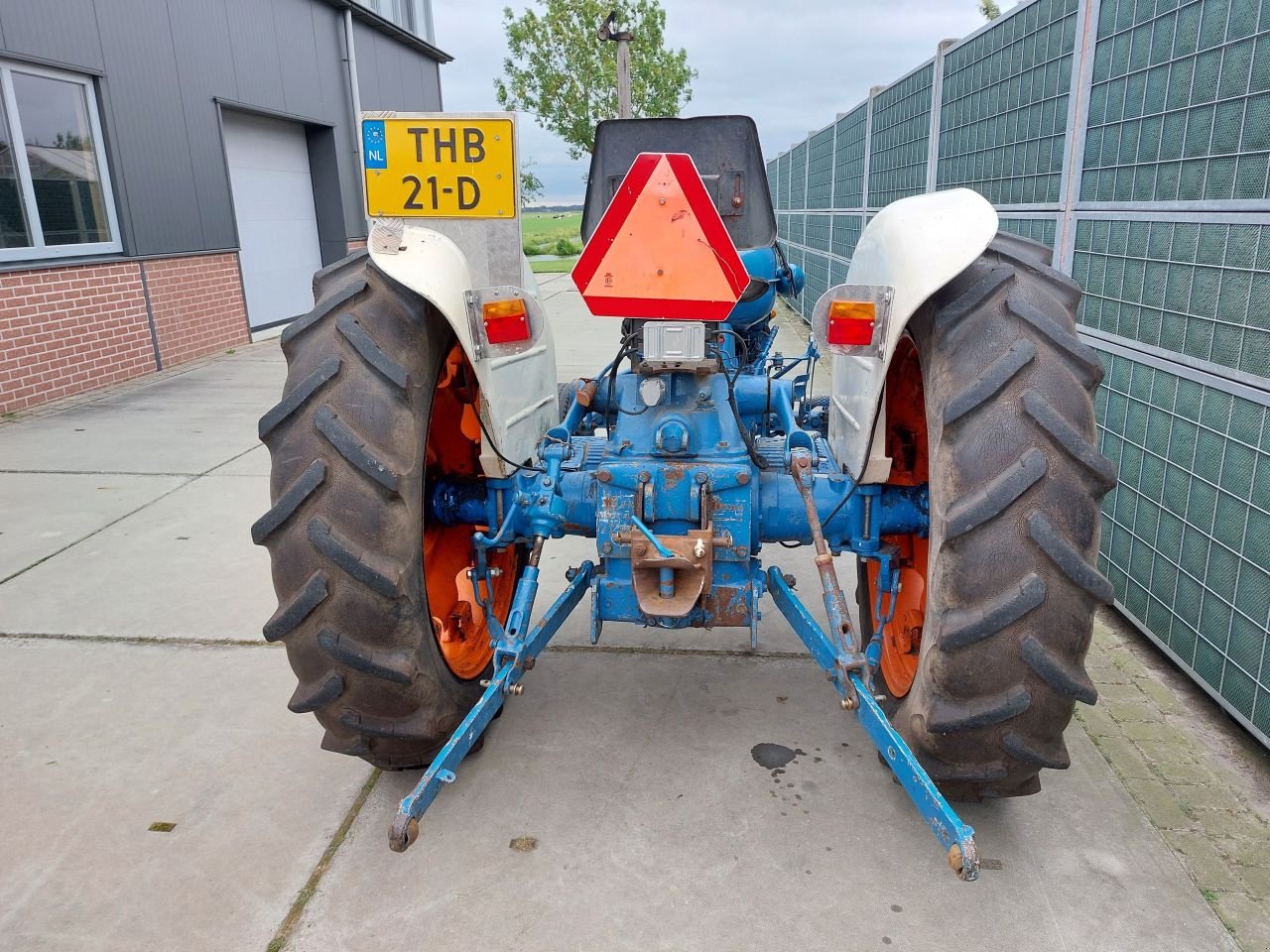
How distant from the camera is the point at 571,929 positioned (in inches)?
84.0

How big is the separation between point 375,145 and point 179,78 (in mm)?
9354

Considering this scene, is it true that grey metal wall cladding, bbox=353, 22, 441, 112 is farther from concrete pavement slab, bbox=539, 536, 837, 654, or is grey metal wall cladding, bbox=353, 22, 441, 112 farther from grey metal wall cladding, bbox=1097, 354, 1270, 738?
grey metal wall cladding, bbox=1097, 354, 1270, 738

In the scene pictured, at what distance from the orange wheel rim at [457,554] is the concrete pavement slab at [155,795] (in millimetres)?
509

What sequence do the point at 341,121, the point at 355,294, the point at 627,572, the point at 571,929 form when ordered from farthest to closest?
the point at 341,121
the point at 627,572
the point at 355,294
the point at 571,929

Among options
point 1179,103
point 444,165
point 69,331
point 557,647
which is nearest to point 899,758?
point 557,647

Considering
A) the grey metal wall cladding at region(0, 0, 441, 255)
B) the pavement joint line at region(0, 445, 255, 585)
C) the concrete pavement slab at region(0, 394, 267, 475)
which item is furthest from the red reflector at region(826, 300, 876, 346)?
the grey metal wall cladding at region(0, 0, 441, 255)

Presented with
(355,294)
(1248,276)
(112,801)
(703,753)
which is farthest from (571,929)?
(1248,276)

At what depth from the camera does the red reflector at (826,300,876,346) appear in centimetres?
224

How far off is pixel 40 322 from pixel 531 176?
28.2 m

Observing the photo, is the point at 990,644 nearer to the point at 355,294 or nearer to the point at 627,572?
the point at 627,572

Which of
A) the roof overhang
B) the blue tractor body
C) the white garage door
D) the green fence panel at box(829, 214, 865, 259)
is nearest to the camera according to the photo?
the blue tractor body

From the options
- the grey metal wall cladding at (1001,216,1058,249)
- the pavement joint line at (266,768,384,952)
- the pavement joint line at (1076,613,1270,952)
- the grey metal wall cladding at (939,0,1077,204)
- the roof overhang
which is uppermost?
the roof overhang

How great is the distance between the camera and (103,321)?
28.9 ft

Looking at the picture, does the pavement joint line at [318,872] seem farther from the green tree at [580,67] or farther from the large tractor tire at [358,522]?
the green tree at [580,67]
